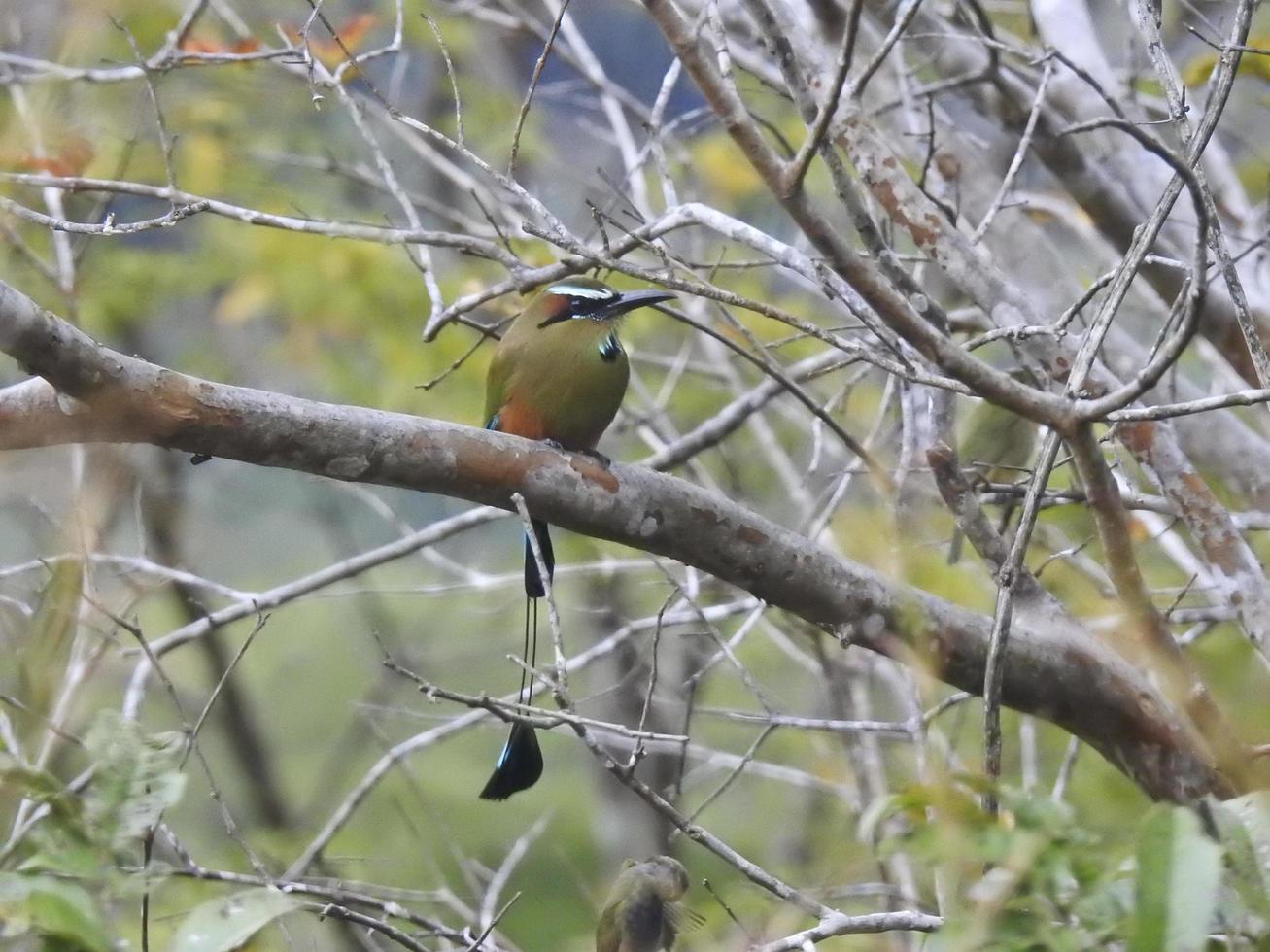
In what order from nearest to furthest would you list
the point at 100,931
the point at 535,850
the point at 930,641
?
the point at 100,931, the point at 930,641, the point at 535,850

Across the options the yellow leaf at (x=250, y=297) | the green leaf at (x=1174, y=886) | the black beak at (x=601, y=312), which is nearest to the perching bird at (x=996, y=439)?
the black beak at (x=601, y=312)

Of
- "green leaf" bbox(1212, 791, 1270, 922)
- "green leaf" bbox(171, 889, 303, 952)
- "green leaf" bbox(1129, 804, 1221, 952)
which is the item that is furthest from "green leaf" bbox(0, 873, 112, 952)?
"green leaf" bbox(1212, 791, 1270, 922)

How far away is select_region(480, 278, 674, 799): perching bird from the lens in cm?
332

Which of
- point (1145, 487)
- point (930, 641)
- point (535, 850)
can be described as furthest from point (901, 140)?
point (535, 850)

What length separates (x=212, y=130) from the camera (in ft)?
19.7

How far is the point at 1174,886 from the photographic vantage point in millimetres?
1041

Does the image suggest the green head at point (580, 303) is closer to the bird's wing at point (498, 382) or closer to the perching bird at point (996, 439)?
the bird's wing at point (498, 382)

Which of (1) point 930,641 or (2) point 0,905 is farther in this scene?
(1) point 930,641

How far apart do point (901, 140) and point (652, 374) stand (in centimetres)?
275

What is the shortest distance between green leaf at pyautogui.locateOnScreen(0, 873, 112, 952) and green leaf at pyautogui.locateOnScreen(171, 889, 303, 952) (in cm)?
7

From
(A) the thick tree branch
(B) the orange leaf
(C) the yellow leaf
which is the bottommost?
(A) the thick tree branch

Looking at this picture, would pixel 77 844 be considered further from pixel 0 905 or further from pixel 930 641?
pixel 930 641

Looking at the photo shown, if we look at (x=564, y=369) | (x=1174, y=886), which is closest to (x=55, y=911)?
(x=1174, y=886)

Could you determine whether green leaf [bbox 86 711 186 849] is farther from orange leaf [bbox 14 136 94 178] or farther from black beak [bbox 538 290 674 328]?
orange leaf [bbox 14 136 94 178]
